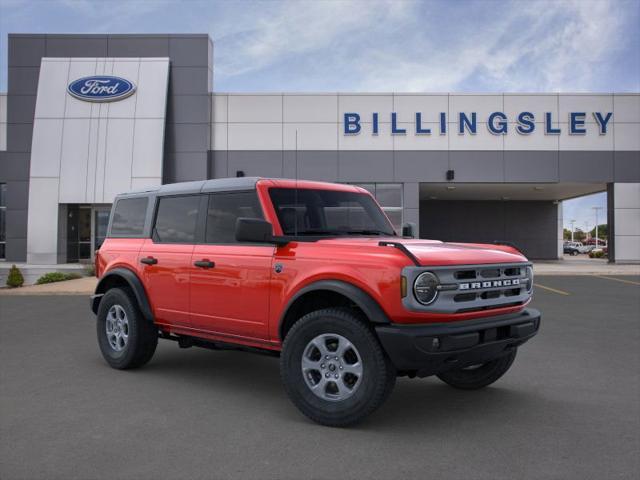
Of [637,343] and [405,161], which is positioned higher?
[405,161]

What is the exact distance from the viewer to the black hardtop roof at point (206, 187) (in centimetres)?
534

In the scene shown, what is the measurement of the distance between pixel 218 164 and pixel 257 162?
73.9 inches

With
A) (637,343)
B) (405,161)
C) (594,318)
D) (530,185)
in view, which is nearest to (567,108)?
(530,185)

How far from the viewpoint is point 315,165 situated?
26.7 m

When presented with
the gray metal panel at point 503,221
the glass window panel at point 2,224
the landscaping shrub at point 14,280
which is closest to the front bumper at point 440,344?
the landscaping shrub at point 14,280

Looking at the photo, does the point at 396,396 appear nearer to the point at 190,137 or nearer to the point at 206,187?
the point at 206,187

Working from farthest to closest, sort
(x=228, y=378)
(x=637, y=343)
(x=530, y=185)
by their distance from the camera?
(x=530, y=185)
(x=637, y=343)
(x=228, y=378)

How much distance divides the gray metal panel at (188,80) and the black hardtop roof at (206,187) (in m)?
21.3

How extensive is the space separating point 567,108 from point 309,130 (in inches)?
473

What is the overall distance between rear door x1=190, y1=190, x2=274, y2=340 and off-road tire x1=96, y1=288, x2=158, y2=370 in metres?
0.86

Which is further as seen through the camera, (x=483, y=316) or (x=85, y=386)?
(x=85, y=386)

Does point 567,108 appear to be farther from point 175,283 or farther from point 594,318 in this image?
point 175,283

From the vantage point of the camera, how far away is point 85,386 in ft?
18.1

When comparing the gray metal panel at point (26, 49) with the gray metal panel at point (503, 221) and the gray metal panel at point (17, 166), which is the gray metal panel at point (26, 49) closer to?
the gray metal panel at point (17, 166)
